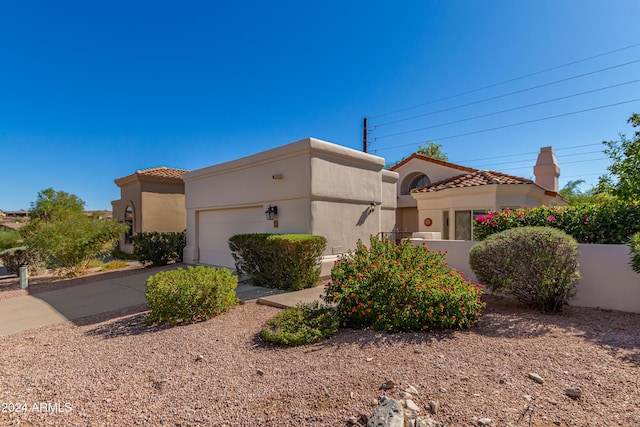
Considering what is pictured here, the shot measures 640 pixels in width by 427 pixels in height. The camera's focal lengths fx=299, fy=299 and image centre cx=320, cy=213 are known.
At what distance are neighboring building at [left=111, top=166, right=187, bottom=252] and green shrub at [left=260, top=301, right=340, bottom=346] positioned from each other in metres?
14.3

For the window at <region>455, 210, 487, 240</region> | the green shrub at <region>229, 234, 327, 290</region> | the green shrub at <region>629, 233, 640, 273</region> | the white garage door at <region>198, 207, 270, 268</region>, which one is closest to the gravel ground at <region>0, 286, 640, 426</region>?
the green shrub at <region>629, 233, 640, 273</region>

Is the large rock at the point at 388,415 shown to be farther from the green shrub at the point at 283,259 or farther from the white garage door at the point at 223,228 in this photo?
the white garage door at the point at 223,228

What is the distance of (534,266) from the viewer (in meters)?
5.17

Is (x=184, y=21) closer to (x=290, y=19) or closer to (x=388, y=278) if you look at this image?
(x=290, y=19)

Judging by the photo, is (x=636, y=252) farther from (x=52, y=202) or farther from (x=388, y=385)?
(x=52, y=202)

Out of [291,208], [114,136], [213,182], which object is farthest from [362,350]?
[114,136]

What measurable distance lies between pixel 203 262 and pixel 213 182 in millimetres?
3515

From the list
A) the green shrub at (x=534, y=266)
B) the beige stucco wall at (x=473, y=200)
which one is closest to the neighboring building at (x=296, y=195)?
the beige stucco wall at (x=473, y=200)

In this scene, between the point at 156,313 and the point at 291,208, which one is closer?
the point at 156,313

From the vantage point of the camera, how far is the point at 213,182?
A: 39.7ft

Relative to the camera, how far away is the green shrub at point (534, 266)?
5.10 m

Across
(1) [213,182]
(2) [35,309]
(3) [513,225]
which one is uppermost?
(1) [213,182]

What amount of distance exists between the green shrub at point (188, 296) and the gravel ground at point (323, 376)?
15.9 inches

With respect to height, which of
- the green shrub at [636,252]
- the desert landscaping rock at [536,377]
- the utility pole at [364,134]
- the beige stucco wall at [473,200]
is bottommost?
the desert landscaping rock at [536,377]
